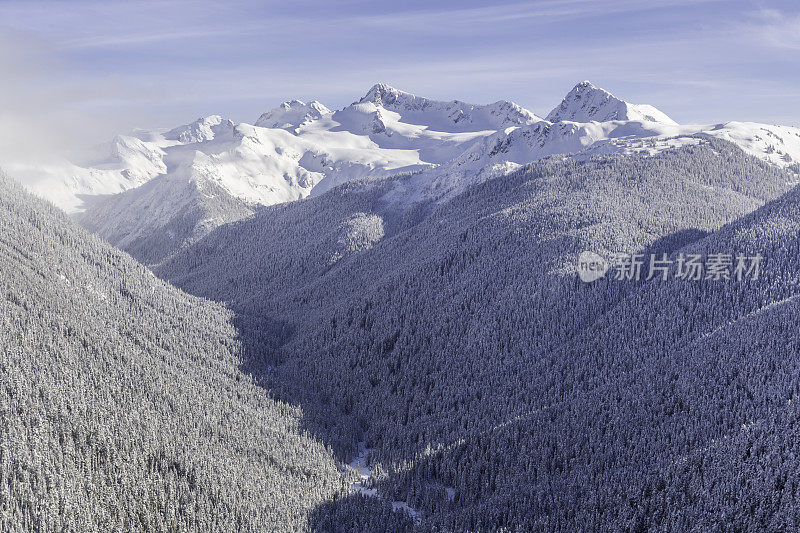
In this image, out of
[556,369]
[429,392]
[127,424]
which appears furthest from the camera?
[429,392]

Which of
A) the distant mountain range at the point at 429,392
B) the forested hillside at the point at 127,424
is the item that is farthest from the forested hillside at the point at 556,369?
the forested hillside at the point at 127,424

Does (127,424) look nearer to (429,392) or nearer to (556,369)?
(429,392)

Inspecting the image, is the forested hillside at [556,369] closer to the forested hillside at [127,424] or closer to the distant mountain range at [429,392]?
the distant mountain range at [429,392]

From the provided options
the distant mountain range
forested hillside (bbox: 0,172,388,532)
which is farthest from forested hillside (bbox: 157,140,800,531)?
forested hillside (bbox: 0,172,388,532)

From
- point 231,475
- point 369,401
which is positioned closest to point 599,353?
point 369,401

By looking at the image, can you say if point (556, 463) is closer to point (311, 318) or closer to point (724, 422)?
point (724, 422)

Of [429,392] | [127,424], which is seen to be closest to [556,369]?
[429,392]
